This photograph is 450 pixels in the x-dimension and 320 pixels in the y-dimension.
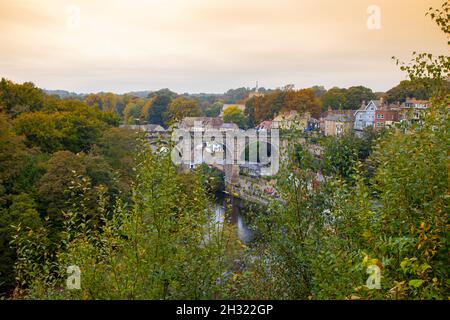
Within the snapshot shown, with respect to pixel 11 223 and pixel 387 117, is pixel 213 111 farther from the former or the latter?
pixel 11 223

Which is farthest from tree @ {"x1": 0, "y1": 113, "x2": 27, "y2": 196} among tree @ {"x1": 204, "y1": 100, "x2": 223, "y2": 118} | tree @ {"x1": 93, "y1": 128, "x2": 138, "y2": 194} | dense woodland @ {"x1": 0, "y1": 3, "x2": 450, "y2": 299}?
tree @ {"x1": 204, "y1": 100, "x2": 223, "y2": 118}

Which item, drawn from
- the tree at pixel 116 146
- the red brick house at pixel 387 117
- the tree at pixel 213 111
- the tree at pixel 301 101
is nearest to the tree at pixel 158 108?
the tree at pixel 213 111

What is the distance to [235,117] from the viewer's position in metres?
51.2

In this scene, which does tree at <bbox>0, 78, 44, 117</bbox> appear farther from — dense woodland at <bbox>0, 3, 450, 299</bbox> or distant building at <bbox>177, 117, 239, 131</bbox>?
dense woodland at <bbox>0, 3, 450, 299</bbox>

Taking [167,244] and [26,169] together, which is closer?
[167,244]

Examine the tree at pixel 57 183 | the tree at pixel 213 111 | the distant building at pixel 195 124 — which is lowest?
the tree at pixel 57 183

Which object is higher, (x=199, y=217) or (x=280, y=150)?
(x=280, y=150)

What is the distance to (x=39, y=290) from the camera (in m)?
5.43

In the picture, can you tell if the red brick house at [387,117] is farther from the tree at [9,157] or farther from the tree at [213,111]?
the tree at [213,111]

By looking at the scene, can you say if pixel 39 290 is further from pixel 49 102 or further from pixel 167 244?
pixel 49 102

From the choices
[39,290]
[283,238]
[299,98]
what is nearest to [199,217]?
[283,238]

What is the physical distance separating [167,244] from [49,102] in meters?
35.5

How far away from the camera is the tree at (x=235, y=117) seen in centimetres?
4817
